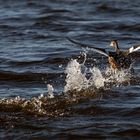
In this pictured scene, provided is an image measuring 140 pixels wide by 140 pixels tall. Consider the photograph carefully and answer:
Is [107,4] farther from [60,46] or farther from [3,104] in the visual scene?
[3,104]

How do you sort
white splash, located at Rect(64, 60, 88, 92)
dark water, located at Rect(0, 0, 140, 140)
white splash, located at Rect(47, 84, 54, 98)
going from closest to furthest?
dark water, located at Rect(0, 0, 140, 140)
white splash, located at Rect(47, 84, 54, 98)
white splash, located at Rect(64, 60, 88, 92)

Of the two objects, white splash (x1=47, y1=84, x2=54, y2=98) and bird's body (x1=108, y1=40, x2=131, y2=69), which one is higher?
bird's body (x1=108, y1=40, x2=131, y2=69)

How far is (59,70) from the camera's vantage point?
16984 millimetres

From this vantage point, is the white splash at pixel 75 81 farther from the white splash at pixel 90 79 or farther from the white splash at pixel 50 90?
the white splash at pixel 50 90

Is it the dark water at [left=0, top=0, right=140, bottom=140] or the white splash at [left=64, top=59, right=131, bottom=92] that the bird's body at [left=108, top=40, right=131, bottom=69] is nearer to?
the white splash at [left=64, top=59, right=131, bottom=92]

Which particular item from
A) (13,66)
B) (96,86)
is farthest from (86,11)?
(96,86)

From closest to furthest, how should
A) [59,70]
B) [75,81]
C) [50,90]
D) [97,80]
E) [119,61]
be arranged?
[50,90]
[75,81]
[97,80]
[119,61]
[59,70]

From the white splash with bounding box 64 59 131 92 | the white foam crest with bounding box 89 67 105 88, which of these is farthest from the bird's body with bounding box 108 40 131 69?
the white foam crest with bounding box 89 67 105 88

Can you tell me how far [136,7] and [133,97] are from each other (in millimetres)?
13513

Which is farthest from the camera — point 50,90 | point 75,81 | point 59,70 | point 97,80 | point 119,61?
point 59,70

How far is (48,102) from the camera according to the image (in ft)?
44.2

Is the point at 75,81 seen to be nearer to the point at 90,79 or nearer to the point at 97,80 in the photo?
the point at 97,80

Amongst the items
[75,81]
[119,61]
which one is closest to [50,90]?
[75,81]

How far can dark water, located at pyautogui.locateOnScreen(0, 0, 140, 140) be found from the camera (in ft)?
39.5
